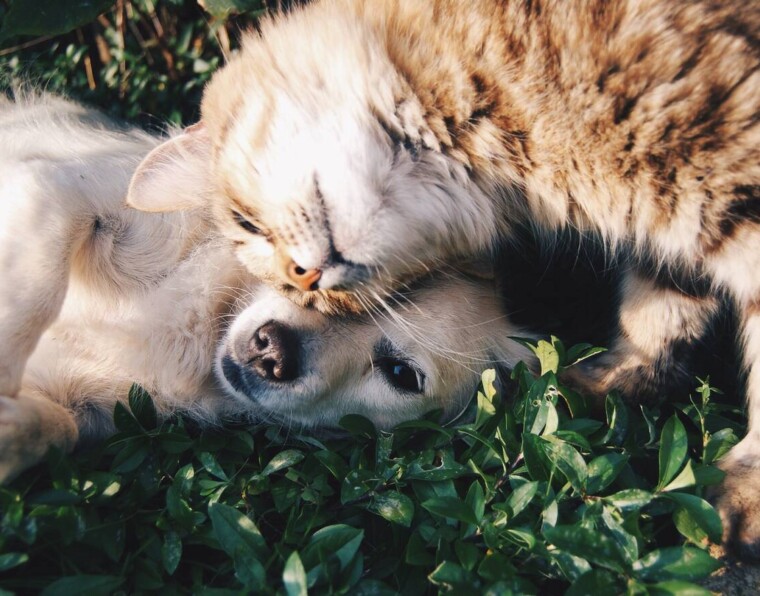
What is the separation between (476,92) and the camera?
2062 mm

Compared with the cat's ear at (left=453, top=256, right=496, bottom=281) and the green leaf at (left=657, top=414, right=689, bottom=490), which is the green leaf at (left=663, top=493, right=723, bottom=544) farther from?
the cat's ear at (left=453, top=256, right=496, bottom=281)

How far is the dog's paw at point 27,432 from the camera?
2.02 meters

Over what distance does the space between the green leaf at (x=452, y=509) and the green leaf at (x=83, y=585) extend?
2.57ft

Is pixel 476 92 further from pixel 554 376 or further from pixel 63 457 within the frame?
pixel 63 457

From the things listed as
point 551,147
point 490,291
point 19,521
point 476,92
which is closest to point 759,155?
point 551,147

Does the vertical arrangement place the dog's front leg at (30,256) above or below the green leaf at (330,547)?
above

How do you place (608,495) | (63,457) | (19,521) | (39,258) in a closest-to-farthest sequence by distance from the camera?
(19,521)
(608,495)
(63,457)
(39,258)

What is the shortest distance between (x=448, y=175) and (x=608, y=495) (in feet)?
3.21

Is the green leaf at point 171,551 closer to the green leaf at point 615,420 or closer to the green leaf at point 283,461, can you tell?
the green leaf at point 283,461

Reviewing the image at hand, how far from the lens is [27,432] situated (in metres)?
2.09

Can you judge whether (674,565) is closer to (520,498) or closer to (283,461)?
(520,498)

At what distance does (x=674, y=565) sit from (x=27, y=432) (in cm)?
171

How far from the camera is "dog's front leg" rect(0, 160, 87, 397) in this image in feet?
7.22

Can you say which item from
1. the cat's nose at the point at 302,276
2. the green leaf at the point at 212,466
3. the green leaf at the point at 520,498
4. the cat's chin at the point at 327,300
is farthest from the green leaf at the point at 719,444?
the green leaf at the point at 212,466
